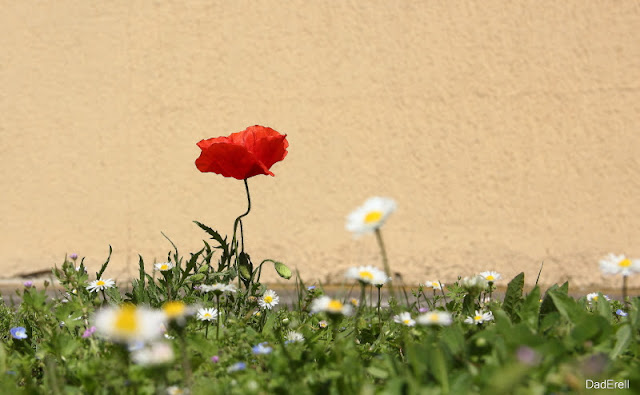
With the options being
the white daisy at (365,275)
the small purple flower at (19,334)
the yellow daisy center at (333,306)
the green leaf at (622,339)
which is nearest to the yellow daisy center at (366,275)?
the white daisy at (365,275)

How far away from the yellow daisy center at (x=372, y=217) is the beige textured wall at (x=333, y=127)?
319 cm

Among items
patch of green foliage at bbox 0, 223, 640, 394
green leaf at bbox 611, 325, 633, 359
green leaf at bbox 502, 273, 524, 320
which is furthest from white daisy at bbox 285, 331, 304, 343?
green leaf at bbox 611, 325, 633, 359

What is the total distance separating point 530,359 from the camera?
1019 millimetres

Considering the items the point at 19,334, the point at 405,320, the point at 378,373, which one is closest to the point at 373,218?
the point at 378,373

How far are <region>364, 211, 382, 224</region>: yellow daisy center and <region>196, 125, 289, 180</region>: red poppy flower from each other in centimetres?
85

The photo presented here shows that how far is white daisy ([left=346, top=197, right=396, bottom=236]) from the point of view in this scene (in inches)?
47.1

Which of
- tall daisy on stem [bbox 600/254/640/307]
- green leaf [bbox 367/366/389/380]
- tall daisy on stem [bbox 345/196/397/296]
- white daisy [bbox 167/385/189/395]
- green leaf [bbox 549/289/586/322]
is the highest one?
tall daisy on stem [bbox 345/196/397/296]

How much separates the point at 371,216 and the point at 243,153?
35.1 inches

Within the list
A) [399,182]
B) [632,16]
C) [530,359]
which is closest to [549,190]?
[399,182]

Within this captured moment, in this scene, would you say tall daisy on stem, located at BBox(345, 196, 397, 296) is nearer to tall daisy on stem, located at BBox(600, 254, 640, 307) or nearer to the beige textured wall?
tall daisy on stem, located at BBox(600, 254, 640, 307)

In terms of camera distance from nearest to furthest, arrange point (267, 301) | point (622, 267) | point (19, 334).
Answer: point (622, 267)
point (19, 334)
point (267, 301)

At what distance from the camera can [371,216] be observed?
49.4 inches

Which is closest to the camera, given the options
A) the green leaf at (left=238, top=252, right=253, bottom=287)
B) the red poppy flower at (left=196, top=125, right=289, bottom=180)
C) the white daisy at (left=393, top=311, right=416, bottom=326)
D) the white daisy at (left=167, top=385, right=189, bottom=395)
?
the white daisy at (left=167, top=385, right=189, bottom=395)

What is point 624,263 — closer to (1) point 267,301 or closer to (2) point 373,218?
(2) point 373,218
